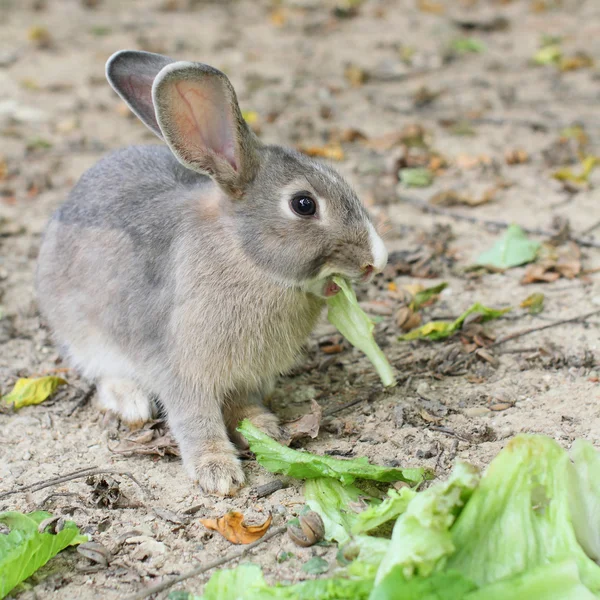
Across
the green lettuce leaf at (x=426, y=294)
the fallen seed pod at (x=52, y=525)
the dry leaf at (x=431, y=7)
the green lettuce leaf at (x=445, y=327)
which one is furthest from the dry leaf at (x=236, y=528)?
the dry leaf at (x=431, y=7)

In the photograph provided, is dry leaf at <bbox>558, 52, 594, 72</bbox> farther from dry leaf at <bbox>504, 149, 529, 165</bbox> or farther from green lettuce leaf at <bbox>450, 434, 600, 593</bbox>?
green lettuce leaf at <bbox>450, 434, 600, 593</bbox>

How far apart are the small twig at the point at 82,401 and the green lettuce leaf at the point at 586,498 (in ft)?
8.77

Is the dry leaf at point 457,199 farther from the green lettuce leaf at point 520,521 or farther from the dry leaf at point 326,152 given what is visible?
the green lettuce leaf at point 520,521

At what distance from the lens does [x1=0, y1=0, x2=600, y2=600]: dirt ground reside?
3.69 metres

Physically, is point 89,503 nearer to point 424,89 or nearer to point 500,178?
point 500,178

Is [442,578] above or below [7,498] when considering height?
above

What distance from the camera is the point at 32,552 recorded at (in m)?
3.09

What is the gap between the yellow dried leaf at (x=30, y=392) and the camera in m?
4.51

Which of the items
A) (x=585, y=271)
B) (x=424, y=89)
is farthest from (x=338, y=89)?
(x=585, y=271)

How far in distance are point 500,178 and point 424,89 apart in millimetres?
2310

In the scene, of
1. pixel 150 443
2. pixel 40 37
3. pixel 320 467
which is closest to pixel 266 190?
pixel 320 467

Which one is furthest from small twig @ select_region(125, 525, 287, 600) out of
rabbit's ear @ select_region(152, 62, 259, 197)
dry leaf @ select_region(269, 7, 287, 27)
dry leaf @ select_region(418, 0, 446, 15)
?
dry leaf @ select_region(418, 0, 446, 15)

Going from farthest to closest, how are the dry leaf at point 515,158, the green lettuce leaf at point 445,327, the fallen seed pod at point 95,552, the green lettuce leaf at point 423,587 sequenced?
the dry leaf at point 515,158, the green lettuce leaf at point 445,327, the fallen seed pod at point 95,552, the green lettuce leaf at point 423,587

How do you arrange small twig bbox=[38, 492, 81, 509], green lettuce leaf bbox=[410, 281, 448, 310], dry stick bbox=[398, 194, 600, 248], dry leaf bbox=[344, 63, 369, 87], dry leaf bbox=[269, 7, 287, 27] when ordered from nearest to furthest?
1. small twig bbox=[38, 492, 81, 509]
2. green lettuce leaf bbox=[410, 281, 448, 310]
3. dry stick bbox=[398, 194, 600, 248]
4. dry leaf bbox=[344, 63, 369, 87]
5. dry leaf bbox=[269, 7, 287, 27]
